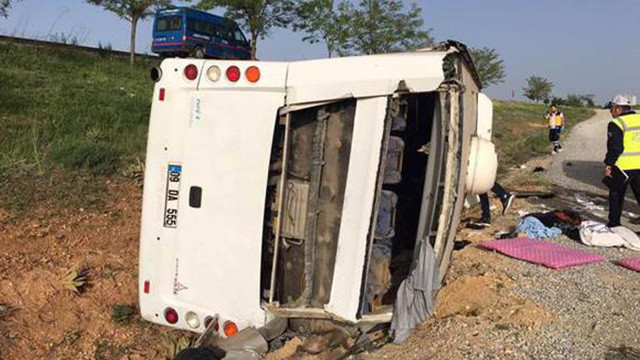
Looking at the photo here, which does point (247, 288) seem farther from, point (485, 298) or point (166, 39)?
point (166, 39)

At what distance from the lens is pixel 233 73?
10.8 ft

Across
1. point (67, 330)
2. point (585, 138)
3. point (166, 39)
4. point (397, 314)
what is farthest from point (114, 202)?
point (585, 138)

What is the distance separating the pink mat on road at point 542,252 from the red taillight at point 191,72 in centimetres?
337

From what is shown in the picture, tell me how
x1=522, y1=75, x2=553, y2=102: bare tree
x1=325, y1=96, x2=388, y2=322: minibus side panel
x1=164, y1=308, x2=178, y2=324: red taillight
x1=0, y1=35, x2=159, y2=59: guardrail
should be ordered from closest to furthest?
x1=325, y1=96, x2=388, y2=322: minibus side panel → x1=164, y1=308, x2=178, y2=324: red taillight → x1=0, y1=35, x2=159, y2=59: guardrail → x1=522, y1=75, x2=553, y2=102: bare tree

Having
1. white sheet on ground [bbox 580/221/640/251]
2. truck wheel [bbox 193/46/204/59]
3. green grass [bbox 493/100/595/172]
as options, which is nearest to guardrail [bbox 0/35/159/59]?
truck wheel [bbox 193/46/204/59]

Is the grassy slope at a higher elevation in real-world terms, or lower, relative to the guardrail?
lower

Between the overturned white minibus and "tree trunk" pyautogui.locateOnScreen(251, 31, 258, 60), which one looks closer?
the overturned white minibus

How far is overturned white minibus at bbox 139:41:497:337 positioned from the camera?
312 cm

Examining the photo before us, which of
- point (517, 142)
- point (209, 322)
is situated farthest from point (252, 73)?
point (517, 142)

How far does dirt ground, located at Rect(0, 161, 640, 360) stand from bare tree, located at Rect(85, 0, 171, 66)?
48.6ft

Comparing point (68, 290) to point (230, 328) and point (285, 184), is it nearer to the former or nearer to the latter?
point (230, 328)

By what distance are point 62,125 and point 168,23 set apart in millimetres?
13029

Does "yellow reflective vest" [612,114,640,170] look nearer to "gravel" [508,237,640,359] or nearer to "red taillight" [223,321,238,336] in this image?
"gravel" [508,237,640,359]

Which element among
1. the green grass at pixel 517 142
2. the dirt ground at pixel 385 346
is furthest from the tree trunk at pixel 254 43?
the dirt ground at pixel 385 346
